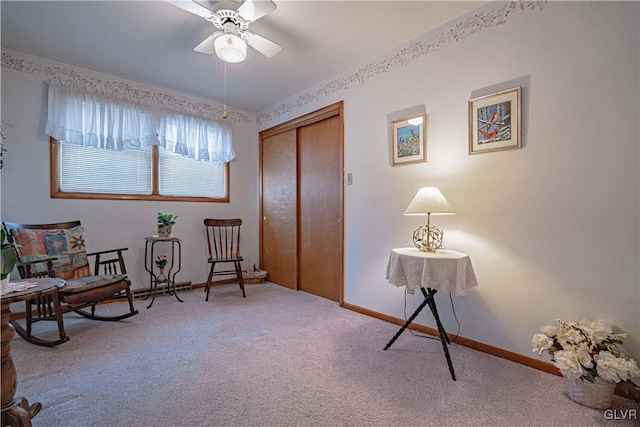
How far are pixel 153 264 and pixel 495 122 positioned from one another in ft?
12.2

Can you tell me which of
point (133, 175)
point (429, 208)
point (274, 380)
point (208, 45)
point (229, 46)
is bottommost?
point (274, 380)

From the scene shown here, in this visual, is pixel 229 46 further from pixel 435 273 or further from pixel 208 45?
pixel 435 273

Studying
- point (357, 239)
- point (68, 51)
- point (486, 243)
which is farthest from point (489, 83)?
point (68, 51)

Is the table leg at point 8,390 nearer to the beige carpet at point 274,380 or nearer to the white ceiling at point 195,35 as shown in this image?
the beige carpet at point 274,380

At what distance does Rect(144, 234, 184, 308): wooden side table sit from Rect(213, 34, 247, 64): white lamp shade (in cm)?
209

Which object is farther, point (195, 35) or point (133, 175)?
point (133, 175)

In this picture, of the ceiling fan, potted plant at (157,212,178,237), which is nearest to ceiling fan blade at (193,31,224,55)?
the ceiling fan

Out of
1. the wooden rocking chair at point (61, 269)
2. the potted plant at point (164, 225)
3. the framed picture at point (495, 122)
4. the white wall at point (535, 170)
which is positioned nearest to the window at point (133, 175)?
the potted plant at point (164, 225)

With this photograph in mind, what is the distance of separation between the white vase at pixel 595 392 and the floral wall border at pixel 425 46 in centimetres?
214

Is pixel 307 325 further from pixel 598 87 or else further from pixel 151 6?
pixel 151 6

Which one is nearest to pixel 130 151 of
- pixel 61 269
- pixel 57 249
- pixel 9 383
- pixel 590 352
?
pixel 57 249

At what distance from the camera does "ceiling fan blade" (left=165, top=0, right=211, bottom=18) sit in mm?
1764

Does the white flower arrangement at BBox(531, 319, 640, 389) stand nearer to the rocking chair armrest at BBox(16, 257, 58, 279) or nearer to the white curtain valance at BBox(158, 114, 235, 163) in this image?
the rocking chair armrest at BBox(16, 257, 58, 279)

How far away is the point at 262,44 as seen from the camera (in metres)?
2.18
